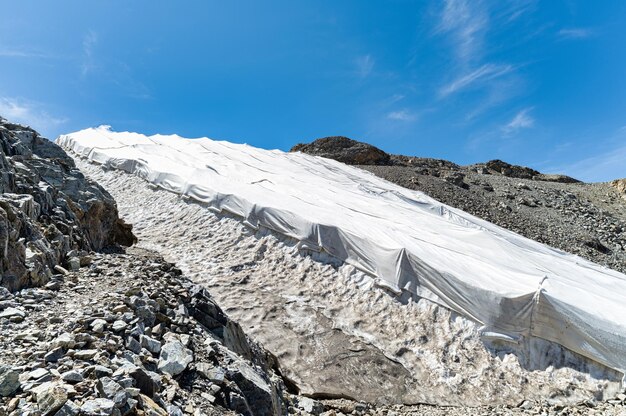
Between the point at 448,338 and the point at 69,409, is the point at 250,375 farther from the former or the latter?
the point at 448,338

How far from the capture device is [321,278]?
31.0 feet

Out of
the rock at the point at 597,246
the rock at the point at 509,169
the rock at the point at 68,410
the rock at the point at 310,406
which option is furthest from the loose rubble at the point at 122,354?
the rock at the point at 509,169

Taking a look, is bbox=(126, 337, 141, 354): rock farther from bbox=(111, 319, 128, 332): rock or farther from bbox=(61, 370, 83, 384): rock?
bbox=(61, 370, 83, 384): rock

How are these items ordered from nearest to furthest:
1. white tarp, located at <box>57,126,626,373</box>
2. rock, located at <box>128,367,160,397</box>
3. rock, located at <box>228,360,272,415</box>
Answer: rock, located at <box>128,367,160,397</box> < rock, located at <box>228,360,272,415</box> < white tarp, located at <box>57,126,626,373</box>

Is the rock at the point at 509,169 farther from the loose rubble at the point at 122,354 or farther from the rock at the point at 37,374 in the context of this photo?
the rock at the point at 37,374

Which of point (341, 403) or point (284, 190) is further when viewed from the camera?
point (284, 190)

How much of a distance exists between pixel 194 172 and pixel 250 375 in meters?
13.4

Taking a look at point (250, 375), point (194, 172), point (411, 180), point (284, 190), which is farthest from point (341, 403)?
point (411, 180)

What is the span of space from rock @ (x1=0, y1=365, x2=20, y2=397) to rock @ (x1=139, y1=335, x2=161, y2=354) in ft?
3.27

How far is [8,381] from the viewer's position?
2.24 m

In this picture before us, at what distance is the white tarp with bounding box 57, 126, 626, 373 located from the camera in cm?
717

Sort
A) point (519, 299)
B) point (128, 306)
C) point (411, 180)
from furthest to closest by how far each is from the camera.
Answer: point (411, 180) < point (519, 299) < point (128, 306)

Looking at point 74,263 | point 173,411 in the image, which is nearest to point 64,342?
point 173,411

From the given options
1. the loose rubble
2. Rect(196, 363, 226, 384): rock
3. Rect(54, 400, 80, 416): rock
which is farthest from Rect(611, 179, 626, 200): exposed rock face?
Rect(54, 400, 80, 416): rock
